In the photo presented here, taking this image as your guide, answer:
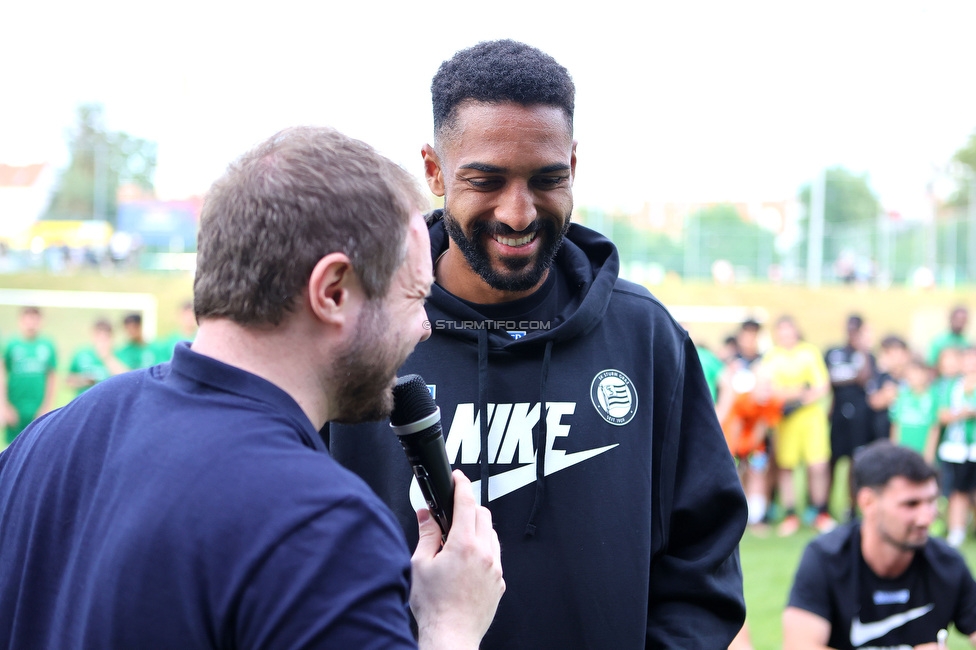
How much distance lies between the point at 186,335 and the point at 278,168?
10.1 metres

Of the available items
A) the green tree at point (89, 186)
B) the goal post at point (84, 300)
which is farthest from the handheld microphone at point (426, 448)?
the green tree at point (89, 186)

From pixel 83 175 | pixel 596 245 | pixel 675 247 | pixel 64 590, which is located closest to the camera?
pixel 64 590

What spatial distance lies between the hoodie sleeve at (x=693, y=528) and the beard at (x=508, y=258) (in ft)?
1.12

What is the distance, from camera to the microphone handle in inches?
56.6

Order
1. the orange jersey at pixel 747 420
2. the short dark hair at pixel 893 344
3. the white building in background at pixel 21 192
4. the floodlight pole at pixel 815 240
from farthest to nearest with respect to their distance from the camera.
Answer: the white building in background at pixel 21 192 → the floodlight pole at pixel 815 240 → the short dark hair at pixel 893 344 → the orange jersey at pixel 747 420

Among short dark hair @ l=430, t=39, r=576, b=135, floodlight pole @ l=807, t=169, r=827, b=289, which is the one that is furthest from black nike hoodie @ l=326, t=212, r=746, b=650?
floodlight pole @ l=807, t=169, r=827, b=289

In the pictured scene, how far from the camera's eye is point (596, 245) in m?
2.29

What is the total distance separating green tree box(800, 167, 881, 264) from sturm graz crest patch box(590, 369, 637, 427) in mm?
29840

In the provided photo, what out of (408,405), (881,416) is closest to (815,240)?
(881,416)

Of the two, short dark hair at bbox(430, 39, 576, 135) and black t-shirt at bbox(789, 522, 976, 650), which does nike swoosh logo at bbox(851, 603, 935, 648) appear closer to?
black t-shirt at bbox(789, 522, 976, 650)

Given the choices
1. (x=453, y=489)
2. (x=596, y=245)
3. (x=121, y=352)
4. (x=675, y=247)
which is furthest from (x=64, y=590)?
(x=675, y=247)

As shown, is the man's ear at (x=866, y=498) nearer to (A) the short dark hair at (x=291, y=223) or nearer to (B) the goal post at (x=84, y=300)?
(A) the short dark hair at (x=291, y=223)

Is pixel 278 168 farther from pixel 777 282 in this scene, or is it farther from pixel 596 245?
pixel 777 282

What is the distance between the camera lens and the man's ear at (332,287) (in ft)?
3.89
